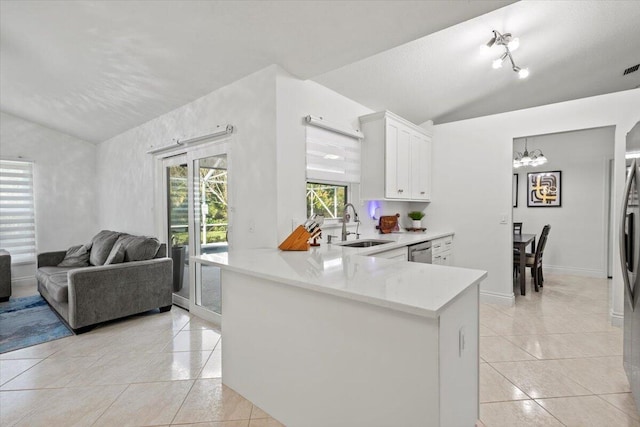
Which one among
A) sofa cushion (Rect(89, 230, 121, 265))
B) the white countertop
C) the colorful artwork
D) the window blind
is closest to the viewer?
the white countertop

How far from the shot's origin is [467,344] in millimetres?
1503

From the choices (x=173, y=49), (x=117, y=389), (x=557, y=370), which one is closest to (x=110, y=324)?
(x=117, y=389)

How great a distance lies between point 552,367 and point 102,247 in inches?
201

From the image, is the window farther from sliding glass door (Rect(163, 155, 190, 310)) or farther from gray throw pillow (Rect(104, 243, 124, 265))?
gray throw pillow (Rect(104, 243, 124, 265))

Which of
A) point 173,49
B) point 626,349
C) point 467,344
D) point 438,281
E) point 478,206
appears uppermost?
point 173,49

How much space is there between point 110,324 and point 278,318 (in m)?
2.62

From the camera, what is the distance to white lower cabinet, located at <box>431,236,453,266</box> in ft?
13.0

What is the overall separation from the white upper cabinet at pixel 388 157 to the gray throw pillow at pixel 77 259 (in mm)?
4011

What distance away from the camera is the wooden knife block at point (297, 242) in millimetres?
2520

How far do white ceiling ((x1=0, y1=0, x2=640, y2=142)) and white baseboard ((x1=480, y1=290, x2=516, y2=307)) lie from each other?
2631mm

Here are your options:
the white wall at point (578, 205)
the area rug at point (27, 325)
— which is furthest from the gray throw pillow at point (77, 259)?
the white wall at point (578, 205)

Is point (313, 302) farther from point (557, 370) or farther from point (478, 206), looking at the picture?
point (478, 206)

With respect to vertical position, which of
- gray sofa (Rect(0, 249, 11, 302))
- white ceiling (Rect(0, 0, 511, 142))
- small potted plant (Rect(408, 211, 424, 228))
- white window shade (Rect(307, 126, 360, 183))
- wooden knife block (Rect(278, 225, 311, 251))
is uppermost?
white ceiling (Rect(0, 0, 511, 142))

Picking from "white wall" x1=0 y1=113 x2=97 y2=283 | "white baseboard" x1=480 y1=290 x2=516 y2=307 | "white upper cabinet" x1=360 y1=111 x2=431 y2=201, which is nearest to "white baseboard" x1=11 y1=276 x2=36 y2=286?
"white wall" x1=0 y1=113 x2=97 y2=283
